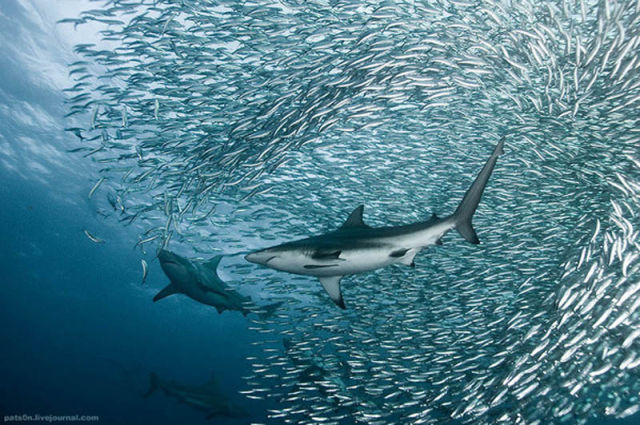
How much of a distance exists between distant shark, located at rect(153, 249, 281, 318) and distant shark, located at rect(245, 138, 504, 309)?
5.72 m

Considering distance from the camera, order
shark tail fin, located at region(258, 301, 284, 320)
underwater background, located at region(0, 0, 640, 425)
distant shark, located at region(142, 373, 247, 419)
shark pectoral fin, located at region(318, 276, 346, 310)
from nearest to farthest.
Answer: shark pectoral fin, located at region(318, 276, 346, 310) < underwater background, located at region(0, 0, 640, 425) < shark tail fin, located at region(258, 301, 284, 320) < distant shark, located at region(142, 373, 247, 419)

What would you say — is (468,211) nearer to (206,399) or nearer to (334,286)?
(334,286)

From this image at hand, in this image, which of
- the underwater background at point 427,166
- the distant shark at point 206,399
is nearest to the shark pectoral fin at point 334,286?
the underwater background at point 427,166

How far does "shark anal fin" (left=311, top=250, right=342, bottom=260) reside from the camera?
367 cm

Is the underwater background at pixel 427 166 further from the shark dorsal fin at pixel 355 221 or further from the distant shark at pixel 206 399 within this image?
the distant shark at pixel 206 399

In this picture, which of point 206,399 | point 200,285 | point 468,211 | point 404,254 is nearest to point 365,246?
point 404,254

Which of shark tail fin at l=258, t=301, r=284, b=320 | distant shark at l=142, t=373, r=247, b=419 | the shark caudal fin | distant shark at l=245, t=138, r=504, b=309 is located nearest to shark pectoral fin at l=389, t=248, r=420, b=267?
distant shark at l=245, t=138, r=504, b=309

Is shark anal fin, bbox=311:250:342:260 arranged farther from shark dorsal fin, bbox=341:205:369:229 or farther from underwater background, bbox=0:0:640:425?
underwater background, bbox=0:0:640:425

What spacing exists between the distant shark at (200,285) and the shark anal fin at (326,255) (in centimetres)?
598

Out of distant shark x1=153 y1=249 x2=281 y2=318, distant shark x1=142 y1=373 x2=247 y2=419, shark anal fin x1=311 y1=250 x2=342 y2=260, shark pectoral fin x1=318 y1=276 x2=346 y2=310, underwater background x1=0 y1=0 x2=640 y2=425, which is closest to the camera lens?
shark anal fin x1=311 y1=250 x2=342 y2=260

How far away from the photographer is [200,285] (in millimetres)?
9047

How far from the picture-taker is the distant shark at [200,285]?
880 centimetres

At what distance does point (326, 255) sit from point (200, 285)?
623cm

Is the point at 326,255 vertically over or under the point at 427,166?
over
